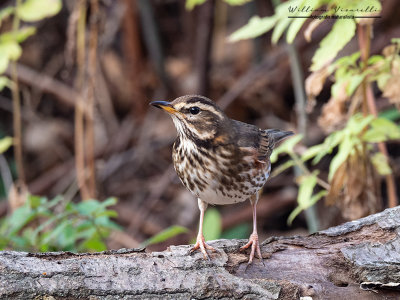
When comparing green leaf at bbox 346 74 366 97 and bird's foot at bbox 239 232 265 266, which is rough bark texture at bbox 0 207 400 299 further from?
green leaf at bbox 346 74 366 97

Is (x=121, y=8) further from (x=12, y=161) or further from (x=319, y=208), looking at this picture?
(x=319, y=208)

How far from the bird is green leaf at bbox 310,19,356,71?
2.42 ft

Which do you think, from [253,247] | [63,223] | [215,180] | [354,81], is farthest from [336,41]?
[63,223]

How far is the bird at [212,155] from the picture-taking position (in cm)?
347

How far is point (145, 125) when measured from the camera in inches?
312

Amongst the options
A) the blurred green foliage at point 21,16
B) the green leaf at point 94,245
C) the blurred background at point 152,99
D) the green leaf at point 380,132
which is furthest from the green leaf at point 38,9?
the green leaf at point 380,132

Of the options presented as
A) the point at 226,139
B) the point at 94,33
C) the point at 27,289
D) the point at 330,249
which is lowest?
the point at 27,289

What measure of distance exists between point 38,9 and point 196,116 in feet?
5.02

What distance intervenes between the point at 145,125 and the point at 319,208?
2.72 m

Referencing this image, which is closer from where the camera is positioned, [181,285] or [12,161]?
[181,285]

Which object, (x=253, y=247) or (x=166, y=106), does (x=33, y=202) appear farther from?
(x=253, y=247)

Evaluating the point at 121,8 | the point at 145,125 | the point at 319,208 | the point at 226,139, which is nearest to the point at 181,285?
the point at 226,139

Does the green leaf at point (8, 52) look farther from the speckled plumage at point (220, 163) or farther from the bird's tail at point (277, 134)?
the bird's tail at point (277, 134)

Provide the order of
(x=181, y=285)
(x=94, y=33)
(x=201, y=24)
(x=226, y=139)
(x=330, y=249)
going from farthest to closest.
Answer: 1. (x=201, y=24)
2. (x=94, y=33)
3. (x=226, y=139)
4. (x=330, y=249)
5. (x=181, y=285)
